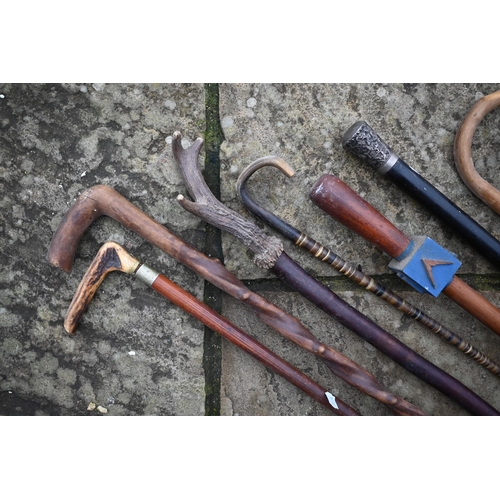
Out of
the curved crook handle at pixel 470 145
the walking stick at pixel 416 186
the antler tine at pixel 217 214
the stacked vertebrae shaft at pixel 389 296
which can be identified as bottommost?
the antler tine at pixel 217 214

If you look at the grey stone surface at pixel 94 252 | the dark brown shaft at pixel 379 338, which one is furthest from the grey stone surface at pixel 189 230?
the dark brown shaft at pixel 379 338

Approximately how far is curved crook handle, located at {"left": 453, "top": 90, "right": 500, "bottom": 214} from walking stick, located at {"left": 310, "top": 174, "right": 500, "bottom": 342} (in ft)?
1.10

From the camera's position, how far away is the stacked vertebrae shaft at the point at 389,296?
163 cm

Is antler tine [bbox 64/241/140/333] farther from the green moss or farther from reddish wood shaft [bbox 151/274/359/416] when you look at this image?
the green moss

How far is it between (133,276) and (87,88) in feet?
2.48

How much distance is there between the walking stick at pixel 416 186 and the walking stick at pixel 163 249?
2.01 ft

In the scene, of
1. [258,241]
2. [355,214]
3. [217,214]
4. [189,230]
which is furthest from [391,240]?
[189,230]

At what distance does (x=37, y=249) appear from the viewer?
5.57 ft

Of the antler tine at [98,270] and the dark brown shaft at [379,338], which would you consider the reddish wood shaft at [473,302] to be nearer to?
the dark brown shaft at [379,338]

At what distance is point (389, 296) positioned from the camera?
1699 mm

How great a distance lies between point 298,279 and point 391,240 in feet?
1.22

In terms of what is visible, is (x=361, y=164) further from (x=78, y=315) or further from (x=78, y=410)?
(x=78, y=410)

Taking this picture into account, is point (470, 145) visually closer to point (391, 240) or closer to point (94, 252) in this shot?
point (391, 240)
